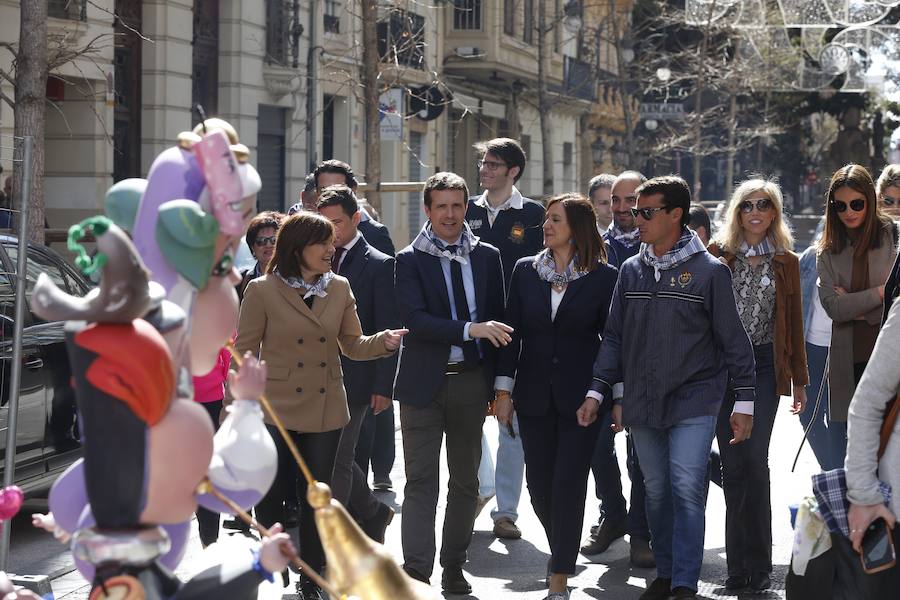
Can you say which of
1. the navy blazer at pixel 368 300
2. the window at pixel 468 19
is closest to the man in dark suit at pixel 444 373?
the navy blazer at pixel 368 300

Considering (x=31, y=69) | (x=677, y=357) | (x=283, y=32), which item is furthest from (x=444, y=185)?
(x=283, y=32)

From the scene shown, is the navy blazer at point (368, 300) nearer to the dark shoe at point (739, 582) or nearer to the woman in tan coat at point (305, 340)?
the woman in tan coat at point (305, 340)

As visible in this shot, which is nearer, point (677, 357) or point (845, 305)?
point (677, 357)

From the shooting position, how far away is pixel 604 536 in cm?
791

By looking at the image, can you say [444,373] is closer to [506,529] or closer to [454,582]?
[454,582]

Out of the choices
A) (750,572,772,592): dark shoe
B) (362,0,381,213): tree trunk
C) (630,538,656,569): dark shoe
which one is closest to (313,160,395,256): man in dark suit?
(630,538,656,569): dark shoe

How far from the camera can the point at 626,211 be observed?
27.8 feet

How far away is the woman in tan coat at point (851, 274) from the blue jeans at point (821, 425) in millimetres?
16

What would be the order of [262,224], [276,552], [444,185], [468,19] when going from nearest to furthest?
[276,552]
[444,185]
[262,224]
[468,19]

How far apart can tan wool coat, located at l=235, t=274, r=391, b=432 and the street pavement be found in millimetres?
651

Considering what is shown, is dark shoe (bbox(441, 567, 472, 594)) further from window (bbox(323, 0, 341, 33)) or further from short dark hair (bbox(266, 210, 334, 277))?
window (bbox(323, 0, 341, 33))

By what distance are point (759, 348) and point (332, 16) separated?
2238 centimetres

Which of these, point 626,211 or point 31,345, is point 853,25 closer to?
point 626,211

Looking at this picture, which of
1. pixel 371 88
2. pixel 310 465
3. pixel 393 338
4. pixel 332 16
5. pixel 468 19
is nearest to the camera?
pixel 393 338
